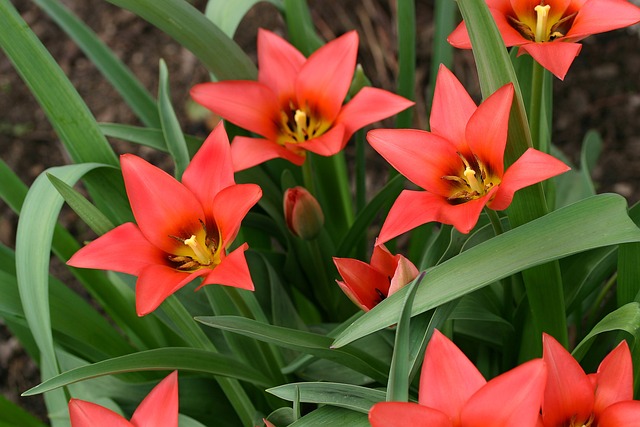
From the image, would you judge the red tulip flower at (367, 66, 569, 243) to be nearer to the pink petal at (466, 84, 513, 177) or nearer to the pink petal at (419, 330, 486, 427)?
the pink petal at (466, 84, 513, 177)

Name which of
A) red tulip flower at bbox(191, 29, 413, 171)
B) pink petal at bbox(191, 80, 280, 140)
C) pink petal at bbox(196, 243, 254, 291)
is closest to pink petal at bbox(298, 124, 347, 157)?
red tulip flower at bbox(191, 29, 413, 171)

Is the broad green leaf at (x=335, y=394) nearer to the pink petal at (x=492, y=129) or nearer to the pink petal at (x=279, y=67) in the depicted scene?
the pink petal at (x=492, y=129)

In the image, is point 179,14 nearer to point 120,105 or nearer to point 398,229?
point 398,229

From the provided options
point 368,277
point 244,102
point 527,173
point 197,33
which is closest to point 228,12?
point 197,33

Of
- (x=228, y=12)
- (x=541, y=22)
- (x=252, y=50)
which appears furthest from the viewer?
(x=252, y=50)

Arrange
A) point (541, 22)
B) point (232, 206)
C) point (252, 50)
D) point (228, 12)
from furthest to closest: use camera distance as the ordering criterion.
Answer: point (252, 50)
point (228, 12)
point (541, 22)
point (232, 206)

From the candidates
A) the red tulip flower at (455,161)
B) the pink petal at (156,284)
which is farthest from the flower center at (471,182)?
the pink petal at (156,284)

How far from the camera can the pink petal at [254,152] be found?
107 centimetres

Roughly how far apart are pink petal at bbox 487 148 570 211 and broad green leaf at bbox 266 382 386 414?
25 centimetres

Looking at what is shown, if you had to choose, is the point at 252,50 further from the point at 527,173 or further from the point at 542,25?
→ the point at 527,173

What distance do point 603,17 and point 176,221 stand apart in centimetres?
59

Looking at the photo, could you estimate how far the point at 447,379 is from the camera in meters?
0.77

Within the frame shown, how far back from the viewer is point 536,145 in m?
1.15

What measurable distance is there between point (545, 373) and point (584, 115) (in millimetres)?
1661
